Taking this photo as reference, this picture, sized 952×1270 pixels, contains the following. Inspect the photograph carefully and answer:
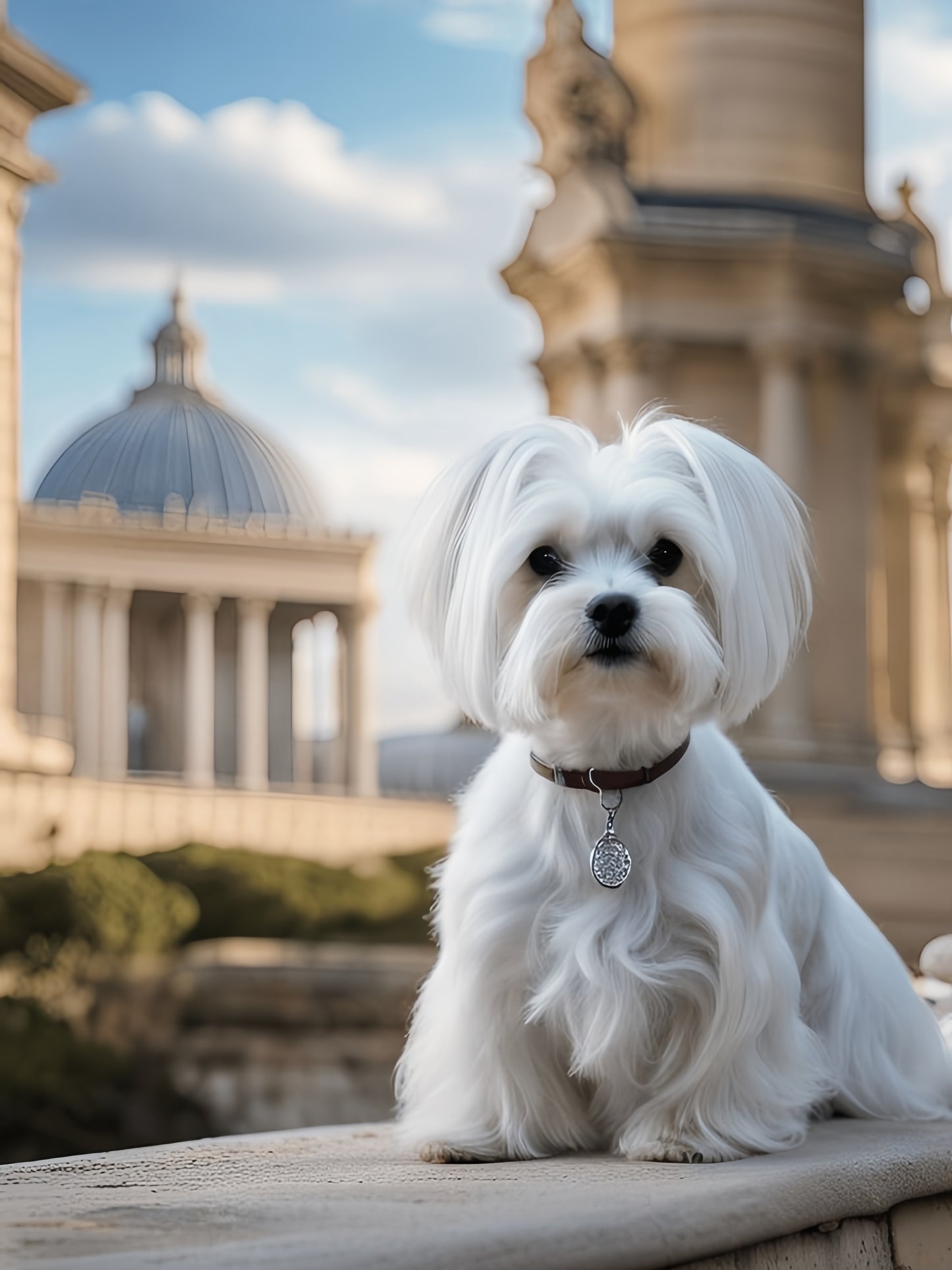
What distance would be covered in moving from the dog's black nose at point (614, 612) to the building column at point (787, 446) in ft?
61.9

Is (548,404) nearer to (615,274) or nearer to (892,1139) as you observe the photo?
(615,274)

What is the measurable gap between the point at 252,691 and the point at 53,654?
5679 mm

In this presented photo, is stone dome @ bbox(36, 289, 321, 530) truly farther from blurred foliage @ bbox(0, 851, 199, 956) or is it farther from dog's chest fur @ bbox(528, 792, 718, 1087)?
dog's chest fur @ bbox(528, 792, 718, 1087)

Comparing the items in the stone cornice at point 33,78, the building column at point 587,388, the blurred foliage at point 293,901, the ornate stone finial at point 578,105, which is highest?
the stone cornice at point 33,78

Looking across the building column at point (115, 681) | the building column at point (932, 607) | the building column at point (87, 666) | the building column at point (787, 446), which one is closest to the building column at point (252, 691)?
the building column at point (115, 681)

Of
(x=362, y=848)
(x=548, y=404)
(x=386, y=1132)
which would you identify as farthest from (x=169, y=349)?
(x=386, y=1132)

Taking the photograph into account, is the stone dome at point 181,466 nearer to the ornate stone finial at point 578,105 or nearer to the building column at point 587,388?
the ornate stone finial at point 578,105

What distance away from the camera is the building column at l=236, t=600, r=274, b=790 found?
168ft

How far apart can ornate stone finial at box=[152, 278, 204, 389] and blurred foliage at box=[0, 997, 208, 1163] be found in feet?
157

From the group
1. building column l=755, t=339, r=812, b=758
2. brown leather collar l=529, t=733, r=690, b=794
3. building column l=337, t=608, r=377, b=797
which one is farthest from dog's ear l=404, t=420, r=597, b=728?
building column l=337, t=608, r=377, b=797

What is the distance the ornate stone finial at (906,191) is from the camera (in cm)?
2718

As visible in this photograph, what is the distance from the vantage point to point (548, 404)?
23484 mm

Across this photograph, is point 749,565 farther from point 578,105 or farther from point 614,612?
point 578,105

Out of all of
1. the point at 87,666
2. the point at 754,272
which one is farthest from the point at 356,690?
the point at 754,272
